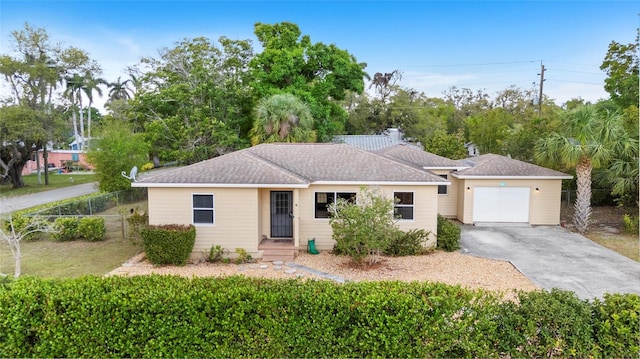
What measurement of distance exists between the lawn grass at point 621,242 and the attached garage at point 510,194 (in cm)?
217

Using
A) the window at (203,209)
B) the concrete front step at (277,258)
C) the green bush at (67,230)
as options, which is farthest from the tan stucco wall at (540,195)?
the green bush at (67,230)

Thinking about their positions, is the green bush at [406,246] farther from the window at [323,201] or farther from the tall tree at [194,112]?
the tall tree at [194,112]

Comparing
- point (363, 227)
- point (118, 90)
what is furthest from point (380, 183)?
point (118, 90)

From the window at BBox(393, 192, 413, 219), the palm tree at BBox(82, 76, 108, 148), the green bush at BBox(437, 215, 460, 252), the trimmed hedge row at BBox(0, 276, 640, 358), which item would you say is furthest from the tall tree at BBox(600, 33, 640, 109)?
the palm tree at BBox(82, 76, 108, 148)

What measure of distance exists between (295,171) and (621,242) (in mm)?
12216

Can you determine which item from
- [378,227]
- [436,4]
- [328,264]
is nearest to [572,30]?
[436,4]

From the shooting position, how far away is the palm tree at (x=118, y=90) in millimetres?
57938

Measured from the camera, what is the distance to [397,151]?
18500mm

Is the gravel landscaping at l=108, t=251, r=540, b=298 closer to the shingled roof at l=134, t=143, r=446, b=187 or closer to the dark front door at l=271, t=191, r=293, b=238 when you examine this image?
the dark front door at l=271, t=191, r=293, b=238

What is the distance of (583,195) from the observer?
1518 cm

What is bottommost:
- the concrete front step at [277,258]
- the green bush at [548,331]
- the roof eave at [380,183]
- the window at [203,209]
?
the concrete front step at [277,258]

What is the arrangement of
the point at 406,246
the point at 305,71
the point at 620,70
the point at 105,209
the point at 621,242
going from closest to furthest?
the point at 406,246 < the point at 621,242 < the point at 105,209 < the point at 620,70 < the point at 305,71

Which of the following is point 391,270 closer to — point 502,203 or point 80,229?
point 502,203

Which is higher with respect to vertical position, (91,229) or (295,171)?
(295,171)
